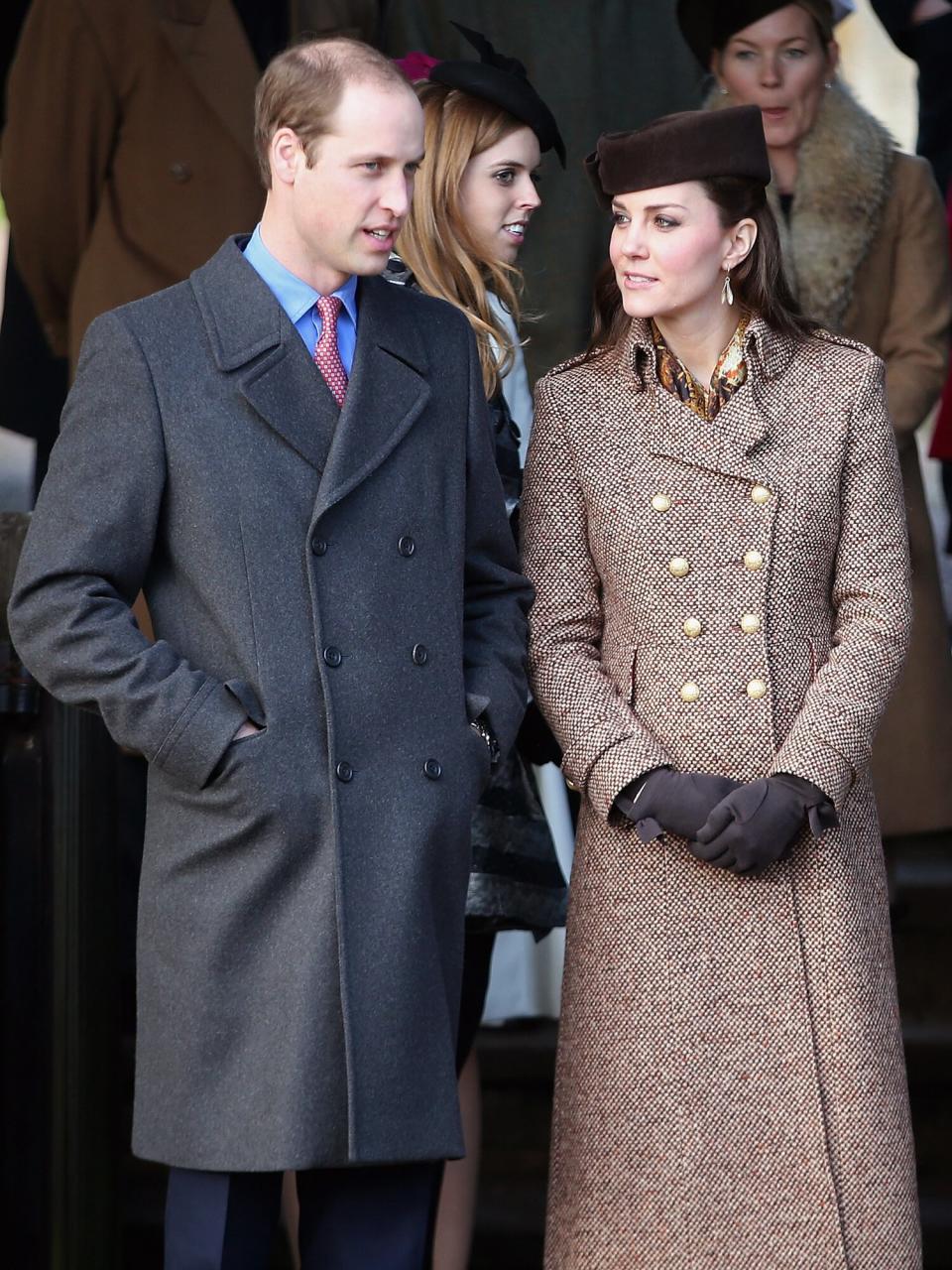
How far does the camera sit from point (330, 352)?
2.81 metres

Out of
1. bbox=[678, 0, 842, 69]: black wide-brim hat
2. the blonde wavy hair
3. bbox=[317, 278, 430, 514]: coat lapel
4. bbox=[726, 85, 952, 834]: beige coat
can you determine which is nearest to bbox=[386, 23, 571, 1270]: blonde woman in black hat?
the blonde wavy hair

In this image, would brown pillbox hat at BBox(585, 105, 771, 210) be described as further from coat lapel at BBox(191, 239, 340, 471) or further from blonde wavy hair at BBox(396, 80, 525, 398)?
coat lapel at BBox(191, 239, 340, 471)

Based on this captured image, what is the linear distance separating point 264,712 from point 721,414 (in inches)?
35.9

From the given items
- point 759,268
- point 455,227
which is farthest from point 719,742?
point 455,227

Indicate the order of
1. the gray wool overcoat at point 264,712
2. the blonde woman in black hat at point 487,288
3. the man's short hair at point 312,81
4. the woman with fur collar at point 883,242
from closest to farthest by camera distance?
the gray wool overcoat at point 264,712
the man's short hair at point 312,81
the blonde woman in black hat at point 487,288
the woman with fur collar at point 883,242

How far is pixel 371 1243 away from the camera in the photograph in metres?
2.73

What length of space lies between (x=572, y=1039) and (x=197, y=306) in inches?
47.4

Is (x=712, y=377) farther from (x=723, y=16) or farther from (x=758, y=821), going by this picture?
(x=723, y=16)

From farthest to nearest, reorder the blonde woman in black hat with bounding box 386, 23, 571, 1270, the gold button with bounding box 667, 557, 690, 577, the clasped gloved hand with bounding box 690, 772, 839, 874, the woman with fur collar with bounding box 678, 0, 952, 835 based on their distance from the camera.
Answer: the woman with fur collar with bounding box 678, 0, 952, 835 → the blonde woman in black hat with bounding box 386, 23, 571, 1270 → the gold button with bounding box 667, 557, 690, 577 → the clasped gloved hand with bounding box 690, 772, 839, 874

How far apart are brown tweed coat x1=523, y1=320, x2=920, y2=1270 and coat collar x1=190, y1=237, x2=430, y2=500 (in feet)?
1.50

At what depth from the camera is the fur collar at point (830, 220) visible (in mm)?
4754

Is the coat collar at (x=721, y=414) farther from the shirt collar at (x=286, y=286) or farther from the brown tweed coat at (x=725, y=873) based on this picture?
the shirt collar at (x=286, y=286)

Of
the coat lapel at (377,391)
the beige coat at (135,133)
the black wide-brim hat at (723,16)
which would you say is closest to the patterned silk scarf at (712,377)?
the coat lapel at (377,391)

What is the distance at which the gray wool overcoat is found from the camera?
Answer: 8.55 feet
